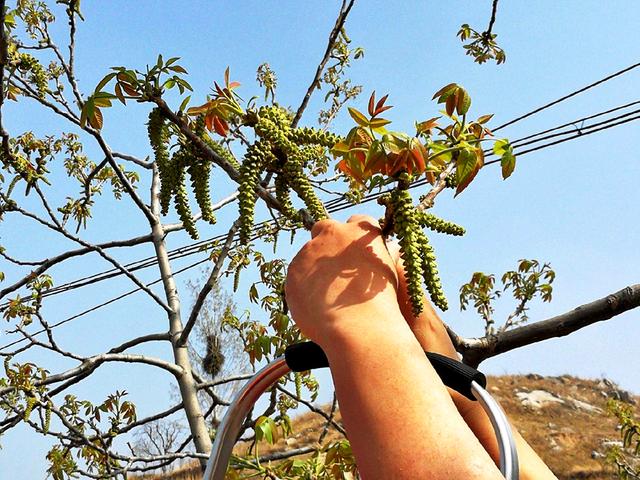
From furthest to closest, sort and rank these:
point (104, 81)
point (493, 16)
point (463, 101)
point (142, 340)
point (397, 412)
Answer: point (142, 340) < point (493, 16) < point (104, 81) < point (463, 101) < point (397, 412)

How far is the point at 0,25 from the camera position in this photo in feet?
8.35

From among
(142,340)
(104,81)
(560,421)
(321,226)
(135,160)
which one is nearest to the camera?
(321,226)

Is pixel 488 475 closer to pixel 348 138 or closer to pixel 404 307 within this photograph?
pixel 404 307

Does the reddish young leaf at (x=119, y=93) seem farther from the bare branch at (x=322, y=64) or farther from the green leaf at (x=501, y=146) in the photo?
the bare branch at (x=322, y=64)

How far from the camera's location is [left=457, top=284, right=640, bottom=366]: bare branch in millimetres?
1829

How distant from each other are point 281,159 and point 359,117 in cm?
20

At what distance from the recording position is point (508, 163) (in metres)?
1.41

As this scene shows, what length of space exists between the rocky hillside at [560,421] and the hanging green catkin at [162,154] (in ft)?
49.5

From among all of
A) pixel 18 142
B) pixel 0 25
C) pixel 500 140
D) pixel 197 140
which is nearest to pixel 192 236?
pixel 197 140

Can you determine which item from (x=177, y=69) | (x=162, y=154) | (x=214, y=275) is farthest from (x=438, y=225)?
(x=214, y=275)

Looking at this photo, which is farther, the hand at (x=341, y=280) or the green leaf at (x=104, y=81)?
the green leaf at (x=104, y=81)

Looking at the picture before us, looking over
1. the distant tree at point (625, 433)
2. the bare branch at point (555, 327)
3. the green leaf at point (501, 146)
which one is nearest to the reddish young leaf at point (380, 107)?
the green leaf at point (501, 146)

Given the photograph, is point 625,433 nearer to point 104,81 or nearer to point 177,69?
point 177,69

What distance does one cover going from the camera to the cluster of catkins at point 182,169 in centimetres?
144
